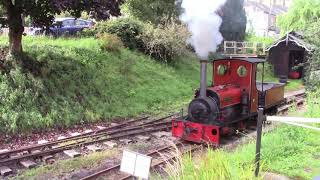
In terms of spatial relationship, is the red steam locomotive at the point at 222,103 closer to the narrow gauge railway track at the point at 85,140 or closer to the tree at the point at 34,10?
the narrow gauge railway track at the point at 85,140

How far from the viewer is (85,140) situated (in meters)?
12.7

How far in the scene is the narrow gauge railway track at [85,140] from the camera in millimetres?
10953

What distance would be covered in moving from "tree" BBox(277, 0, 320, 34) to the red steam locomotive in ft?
79.5

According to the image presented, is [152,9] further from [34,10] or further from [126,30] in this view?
[34,10]

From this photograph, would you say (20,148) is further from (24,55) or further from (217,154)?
(217,154)

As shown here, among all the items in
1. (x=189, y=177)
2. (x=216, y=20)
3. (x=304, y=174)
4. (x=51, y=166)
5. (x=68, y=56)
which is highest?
(x=216, y=20)

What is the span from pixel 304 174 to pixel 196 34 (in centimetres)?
791

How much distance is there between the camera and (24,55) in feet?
51.5

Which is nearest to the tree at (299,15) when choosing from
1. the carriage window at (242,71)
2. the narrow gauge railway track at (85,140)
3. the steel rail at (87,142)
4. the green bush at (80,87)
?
the green bush at (80,87)

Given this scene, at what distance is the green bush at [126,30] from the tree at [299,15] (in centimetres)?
1800

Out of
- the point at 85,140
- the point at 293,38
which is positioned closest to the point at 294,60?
the point at 293,38

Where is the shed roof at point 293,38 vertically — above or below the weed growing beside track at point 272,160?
above

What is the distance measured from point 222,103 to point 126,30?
11913mm

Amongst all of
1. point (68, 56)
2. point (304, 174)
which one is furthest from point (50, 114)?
point (304, 174)
